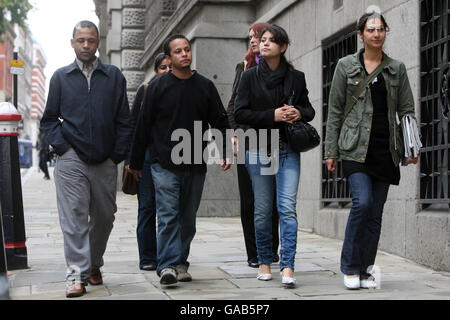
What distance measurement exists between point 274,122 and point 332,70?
12.4 ft

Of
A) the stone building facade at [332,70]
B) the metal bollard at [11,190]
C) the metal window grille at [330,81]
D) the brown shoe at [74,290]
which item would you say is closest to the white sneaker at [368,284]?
the stone building facade at [332,70]

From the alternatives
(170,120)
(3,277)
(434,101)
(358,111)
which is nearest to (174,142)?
(170,120)

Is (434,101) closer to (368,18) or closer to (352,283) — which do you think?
(368,18)

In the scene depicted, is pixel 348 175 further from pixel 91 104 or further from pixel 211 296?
pixel 91 104

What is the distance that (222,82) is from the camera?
11.9 metres

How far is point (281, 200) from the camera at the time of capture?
17.6 ft

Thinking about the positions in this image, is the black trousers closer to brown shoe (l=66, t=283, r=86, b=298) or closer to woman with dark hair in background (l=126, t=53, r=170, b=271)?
woman with dark hair in background (l=126, t=53, r=170, b=271)

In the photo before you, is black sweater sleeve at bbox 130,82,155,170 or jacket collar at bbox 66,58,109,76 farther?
black sweater sleeve at bbox 130,82,155,170

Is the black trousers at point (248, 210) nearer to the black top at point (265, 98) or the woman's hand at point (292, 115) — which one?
the black top at point (265, 98)

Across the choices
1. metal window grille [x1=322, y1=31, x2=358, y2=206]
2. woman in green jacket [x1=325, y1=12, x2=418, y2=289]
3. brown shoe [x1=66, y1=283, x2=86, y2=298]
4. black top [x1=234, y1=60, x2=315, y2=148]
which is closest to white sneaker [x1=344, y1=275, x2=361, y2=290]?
woman in green jacket [x1=325, y1=12, x2=418, y2=289]

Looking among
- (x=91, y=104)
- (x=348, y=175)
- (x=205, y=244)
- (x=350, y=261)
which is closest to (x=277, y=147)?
(x=348, y=175)

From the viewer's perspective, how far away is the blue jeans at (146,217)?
20.9ft

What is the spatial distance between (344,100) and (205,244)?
3.49 meters

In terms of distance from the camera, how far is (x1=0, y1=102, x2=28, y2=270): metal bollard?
253 inches
